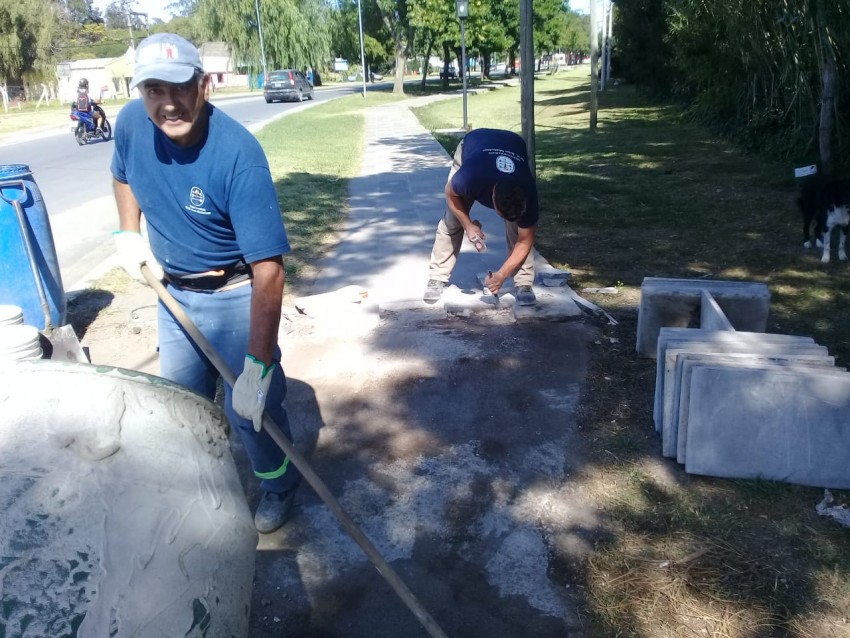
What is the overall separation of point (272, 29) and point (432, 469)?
4580 cm


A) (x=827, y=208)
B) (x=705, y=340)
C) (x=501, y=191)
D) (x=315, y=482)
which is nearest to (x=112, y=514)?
(x=315, y=482)

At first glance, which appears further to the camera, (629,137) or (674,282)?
(629,137)

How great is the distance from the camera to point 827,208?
6.52m

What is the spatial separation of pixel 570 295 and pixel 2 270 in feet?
12.5

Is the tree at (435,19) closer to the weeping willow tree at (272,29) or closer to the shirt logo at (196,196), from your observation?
the weeping willow tree at (272,29)

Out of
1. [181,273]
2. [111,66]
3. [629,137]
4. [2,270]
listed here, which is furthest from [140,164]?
[111,66]

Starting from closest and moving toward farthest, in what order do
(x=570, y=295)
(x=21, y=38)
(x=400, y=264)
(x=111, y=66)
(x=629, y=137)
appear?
(x=570, y=295)
(x=400, y=264)
(x=629, y=137)
(x=21, y=38)
(x=111, y=66)

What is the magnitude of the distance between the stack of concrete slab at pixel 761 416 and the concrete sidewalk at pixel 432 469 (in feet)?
1.83

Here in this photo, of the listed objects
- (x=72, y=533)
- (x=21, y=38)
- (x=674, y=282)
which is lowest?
(x=674, y=282)

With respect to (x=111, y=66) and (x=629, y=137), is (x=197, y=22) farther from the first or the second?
(x=629, y=137)

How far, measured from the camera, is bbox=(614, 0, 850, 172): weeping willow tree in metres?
9.05

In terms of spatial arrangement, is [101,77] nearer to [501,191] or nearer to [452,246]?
[452,246]

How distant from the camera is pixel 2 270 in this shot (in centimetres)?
463

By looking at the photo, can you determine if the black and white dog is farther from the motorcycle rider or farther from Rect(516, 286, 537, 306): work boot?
the motorcycle rider
